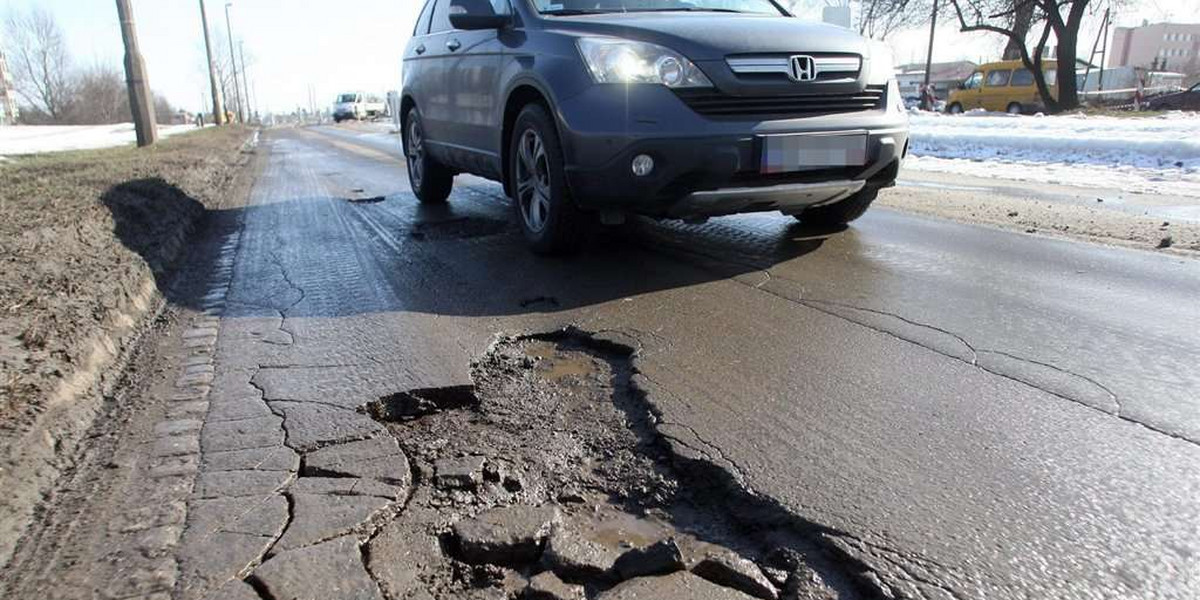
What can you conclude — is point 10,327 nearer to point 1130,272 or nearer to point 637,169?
point 637,169

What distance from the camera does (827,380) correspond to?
2.76 meters

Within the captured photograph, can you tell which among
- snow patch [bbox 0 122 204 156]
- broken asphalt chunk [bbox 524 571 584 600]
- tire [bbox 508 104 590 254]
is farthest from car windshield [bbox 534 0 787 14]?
snow patch [bbox 0 122 204 156]

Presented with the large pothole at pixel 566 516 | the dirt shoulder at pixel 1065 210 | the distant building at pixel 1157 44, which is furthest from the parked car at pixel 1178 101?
the distant building at pixel 1157 44

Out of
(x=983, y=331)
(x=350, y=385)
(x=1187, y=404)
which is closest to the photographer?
(x=1187, y=404)

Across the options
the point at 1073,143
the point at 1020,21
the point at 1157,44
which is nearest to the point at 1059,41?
the point at 1020,21

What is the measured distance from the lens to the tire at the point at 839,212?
195 inches

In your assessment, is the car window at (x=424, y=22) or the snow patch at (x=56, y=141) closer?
the car window at (x=424, y=22)

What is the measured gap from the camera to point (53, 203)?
5699mm

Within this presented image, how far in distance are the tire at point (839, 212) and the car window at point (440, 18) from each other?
326cm

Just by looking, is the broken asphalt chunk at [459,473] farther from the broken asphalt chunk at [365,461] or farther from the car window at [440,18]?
the car window at [440,18]

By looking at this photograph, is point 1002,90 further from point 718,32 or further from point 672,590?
point 672,590

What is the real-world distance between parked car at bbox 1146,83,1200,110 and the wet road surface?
31.3m

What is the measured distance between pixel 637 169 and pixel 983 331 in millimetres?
1730

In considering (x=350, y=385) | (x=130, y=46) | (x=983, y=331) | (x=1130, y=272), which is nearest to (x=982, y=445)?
(x=983, y=331)
